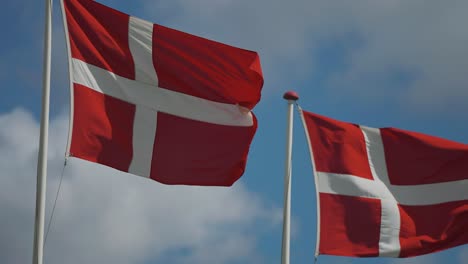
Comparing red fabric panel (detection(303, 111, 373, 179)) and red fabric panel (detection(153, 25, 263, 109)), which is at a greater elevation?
red fabric panel (detection(153, 25, 263, 109))

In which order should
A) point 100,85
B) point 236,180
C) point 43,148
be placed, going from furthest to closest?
point 236,180, point 100,85, point 43,148

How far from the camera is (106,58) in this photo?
2014cm

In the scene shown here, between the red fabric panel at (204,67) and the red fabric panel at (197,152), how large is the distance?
0.71 metres

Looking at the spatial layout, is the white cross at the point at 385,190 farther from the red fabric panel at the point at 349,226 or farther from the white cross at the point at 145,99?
the white cross at the point at 145,99

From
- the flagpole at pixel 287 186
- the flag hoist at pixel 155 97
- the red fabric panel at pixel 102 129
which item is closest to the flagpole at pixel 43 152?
the flag hoist at pixel 155 97

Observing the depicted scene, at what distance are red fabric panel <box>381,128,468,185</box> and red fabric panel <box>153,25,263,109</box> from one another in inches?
138

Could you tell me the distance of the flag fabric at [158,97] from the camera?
19469 millimetres

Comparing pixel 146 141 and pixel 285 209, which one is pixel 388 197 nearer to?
pixel 285 209

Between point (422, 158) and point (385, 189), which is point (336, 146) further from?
point (422, 158)

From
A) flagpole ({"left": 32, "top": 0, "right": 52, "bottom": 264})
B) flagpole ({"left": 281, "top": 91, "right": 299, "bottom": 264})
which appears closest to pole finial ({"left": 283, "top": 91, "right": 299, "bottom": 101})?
flagpole ({"left": 281, "top": 91, "right": 299, "bottom": 264})

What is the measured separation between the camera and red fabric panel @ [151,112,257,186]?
67.3 ft

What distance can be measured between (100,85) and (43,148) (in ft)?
7.29

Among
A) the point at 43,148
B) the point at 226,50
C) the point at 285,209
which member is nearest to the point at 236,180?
the point at 285,209

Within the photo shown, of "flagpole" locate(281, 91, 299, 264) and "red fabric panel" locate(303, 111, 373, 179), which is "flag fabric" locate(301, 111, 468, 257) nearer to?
"red fabric panel" locate(303, 111, 373, 179)
